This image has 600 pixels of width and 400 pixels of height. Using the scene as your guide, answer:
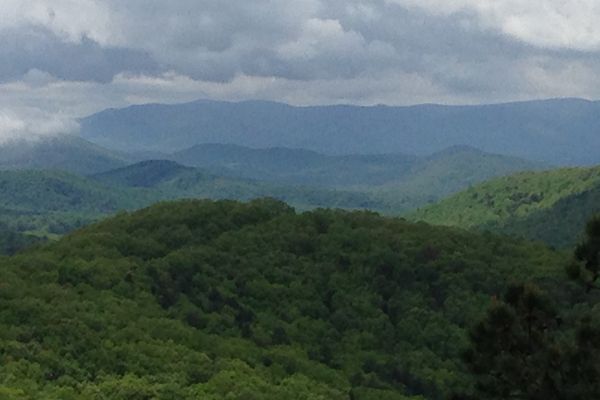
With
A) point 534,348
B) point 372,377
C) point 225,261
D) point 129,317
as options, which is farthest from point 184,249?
point 534,348

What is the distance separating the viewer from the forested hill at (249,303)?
88.6 m

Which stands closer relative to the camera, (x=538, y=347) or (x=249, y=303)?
(x=538, y=347)

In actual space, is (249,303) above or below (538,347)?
below

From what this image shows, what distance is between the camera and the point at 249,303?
12375 cm

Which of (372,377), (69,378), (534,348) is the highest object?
(534,348)

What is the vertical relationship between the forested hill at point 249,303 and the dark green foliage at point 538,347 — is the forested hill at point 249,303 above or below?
below

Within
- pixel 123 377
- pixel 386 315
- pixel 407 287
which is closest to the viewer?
pixel 123 377

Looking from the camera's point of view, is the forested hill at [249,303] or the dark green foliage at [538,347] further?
the forested hill at [249,303]

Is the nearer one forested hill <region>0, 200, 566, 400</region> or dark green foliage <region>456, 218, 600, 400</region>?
dark green foliage <region>456, 218, 600, 400</region>

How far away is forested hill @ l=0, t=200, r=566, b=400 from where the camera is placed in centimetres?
8856

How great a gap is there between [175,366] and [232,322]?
2629 cm

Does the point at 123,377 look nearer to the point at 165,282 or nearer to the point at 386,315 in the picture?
the point at 165,282

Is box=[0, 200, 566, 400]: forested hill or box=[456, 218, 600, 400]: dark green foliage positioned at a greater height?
box=[456, 218, 600, 400]: dark green foliage

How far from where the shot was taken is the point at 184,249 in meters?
133
